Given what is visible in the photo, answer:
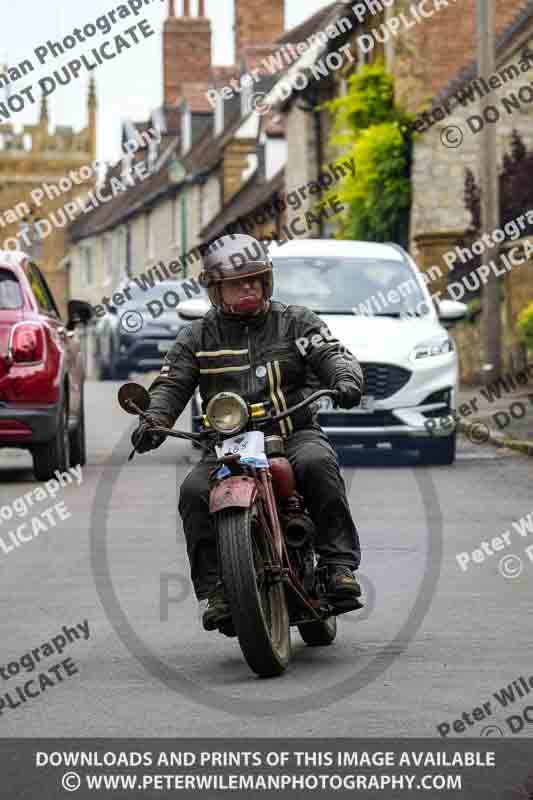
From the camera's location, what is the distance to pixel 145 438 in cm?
758

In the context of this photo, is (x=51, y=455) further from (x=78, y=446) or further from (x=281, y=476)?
(x=281, y=476)

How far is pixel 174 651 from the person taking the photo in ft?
26.6

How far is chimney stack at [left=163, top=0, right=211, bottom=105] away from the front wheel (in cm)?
7245

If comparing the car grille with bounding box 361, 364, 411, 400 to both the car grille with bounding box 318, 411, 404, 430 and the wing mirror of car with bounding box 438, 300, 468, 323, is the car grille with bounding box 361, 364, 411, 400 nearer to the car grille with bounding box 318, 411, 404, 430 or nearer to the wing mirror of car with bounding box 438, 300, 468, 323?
the car grille with bounding box 318, 411, 404, 430

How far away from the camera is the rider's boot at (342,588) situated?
306 inches

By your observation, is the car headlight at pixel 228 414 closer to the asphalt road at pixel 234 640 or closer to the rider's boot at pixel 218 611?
the rider's boot at pixel 218 611

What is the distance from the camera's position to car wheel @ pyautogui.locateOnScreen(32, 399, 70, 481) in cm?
1609

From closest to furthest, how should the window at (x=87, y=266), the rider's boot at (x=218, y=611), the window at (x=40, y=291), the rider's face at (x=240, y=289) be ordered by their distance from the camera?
the rider's boot at (x=218, y=611) → the rider's face at (x=240, y=289) → the window at (x=40, y=291) → the window at (x=87, y=266)

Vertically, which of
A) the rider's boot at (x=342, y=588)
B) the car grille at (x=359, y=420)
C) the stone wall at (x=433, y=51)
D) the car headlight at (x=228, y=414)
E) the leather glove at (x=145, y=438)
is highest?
the stone wall at (x=433, y=51)

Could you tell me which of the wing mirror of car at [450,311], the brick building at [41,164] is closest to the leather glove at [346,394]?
the wing mirror of car at [450,311]

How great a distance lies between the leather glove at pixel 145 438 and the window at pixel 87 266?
93.0 meters

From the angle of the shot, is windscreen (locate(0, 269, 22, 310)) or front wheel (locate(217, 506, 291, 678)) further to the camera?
windscreen (locate(0, 269, 22, 310))

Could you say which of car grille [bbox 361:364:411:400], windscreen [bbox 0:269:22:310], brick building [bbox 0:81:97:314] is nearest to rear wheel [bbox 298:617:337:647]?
windscreen [bbox 0:269:22:310]
